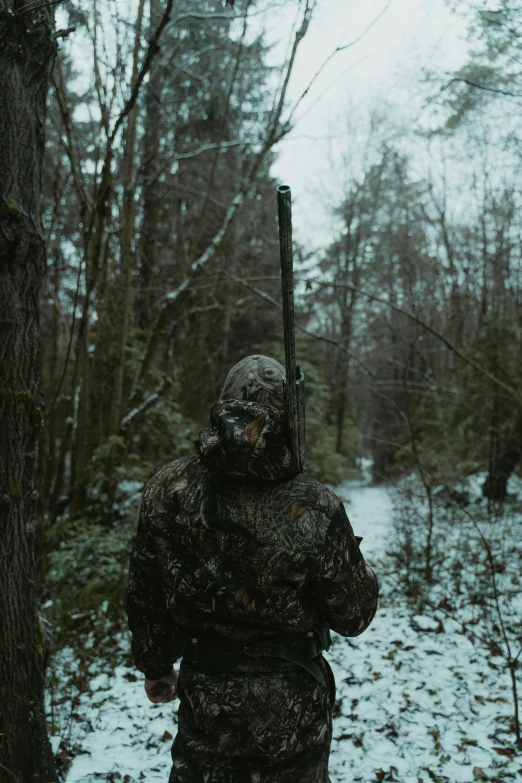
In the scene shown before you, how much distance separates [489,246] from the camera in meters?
14.7

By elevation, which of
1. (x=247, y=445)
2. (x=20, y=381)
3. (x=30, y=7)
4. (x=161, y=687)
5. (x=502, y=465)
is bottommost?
(x=502, y=465)

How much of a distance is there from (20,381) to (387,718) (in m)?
3.26

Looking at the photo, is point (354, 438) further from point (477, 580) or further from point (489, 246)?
point (477, 580)

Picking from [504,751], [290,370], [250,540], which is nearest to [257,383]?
[290,370]

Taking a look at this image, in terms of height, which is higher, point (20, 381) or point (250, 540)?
point (20, 381)

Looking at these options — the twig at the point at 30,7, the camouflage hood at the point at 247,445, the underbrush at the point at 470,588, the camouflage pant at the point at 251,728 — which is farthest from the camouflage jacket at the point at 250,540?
the underbrush at the point at 470,588

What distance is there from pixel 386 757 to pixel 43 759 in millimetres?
1996

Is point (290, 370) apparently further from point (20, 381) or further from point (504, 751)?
point (504, 751)

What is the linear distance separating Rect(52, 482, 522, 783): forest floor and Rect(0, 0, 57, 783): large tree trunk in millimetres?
775

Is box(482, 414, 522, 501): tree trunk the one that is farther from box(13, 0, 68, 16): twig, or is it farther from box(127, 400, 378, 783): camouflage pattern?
box(13, 0, 68, 16): twig

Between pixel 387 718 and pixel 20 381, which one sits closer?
pixel 20 381

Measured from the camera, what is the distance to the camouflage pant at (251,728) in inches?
72.0

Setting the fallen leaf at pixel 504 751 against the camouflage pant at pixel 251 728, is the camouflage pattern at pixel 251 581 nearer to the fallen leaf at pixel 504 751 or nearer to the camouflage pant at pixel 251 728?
the camouflage pant at pixel 251 728

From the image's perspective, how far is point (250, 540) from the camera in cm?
181
